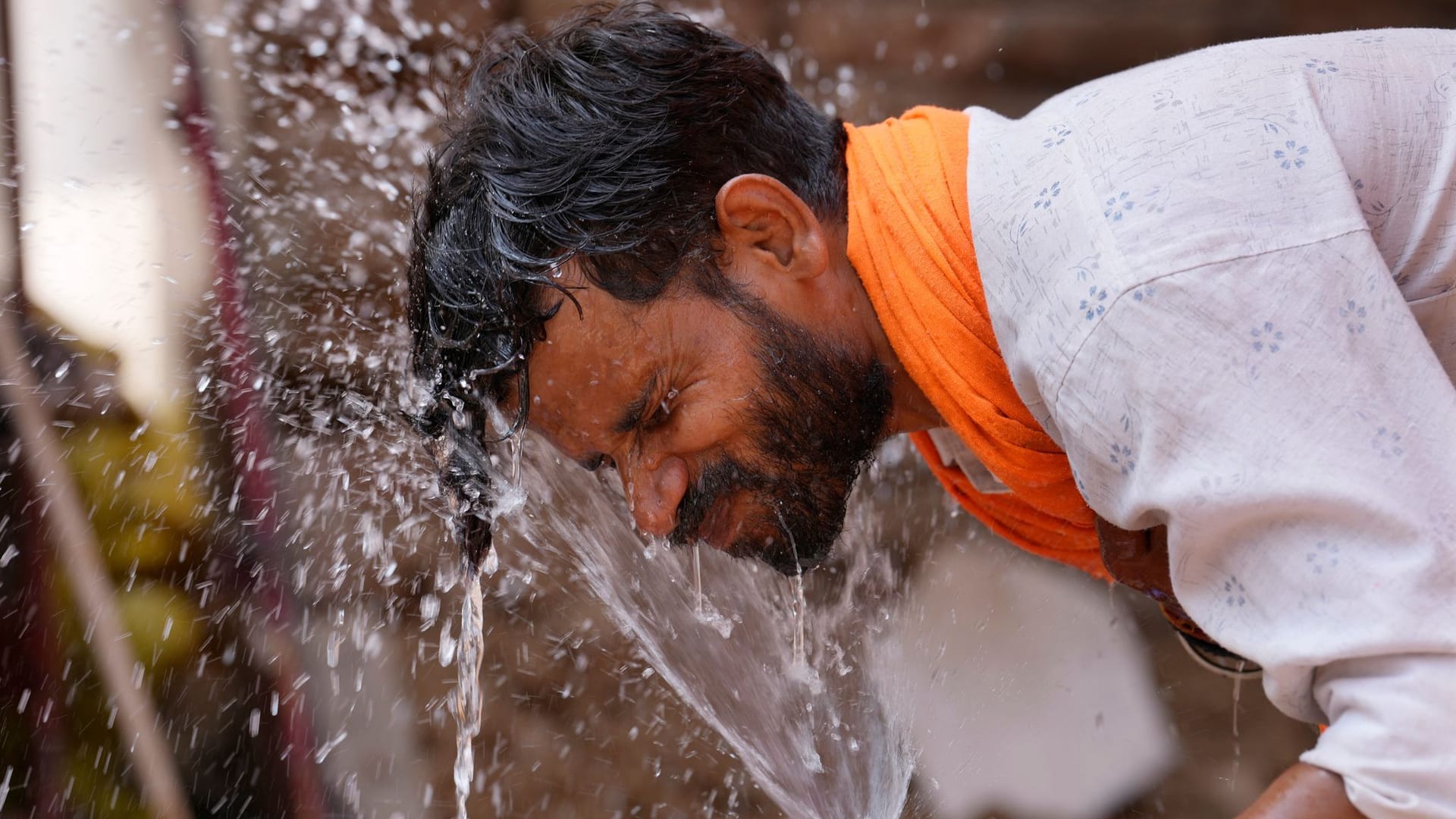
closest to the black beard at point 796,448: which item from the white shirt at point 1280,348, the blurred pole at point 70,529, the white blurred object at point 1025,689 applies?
the white shirt at point 1280,348

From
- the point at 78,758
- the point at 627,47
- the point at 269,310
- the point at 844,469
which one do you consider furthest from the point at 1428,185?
the point at 78,758

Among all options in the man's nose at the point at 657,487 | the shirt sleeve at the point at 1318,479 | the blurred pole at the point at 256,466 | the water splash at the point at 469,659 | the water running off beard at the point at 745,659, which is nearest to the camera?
the shirt sleeve at the point at 1318,479

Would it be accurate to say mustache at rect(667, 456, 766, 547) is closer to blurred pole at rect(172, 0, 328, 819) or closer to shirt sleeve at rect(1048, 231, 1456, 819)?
shirt sleeve at rect(1048, 231, 1456, 819)

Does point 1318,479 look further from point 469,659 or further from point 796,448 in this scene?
point 469,659

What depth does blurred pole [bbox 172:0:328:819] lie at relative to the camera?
6.31 feet

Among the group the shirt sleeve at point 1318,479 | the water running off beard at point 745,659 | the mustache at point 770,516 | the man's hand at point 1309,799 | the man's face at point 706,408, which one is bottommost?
the water running off beard at point 745,659

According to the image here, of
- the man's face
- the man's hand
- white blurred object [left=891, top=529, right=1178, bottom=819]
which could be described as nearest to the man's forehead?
the man's face

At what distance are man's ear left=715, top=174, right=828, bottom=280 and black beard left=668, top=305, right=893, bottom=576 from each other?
0.14ft

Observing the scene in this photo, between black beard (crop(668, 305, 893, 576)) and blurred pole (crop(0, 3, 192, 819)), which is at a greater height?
black beard (crop(668, 305, 893, 576))

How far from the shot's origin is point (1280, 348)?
0.77m

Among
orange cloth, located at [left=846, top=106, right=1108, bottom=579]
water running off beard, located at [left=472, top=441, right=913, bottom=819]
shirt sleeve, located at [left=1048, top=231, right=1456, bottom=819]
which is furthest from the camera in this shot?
water running off beard, located at [left=472, top=441, right=913, bottom=819]

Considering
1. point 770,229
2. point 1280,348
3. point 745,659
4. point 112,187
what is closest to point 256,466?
point 112,187

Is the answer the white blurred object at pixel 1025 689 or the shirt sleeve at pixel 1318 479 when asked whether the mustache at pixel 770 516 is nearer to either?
the shirt sleeve at pixel 1318 479

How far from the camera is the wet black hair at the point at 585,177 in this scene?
41.7 inches
